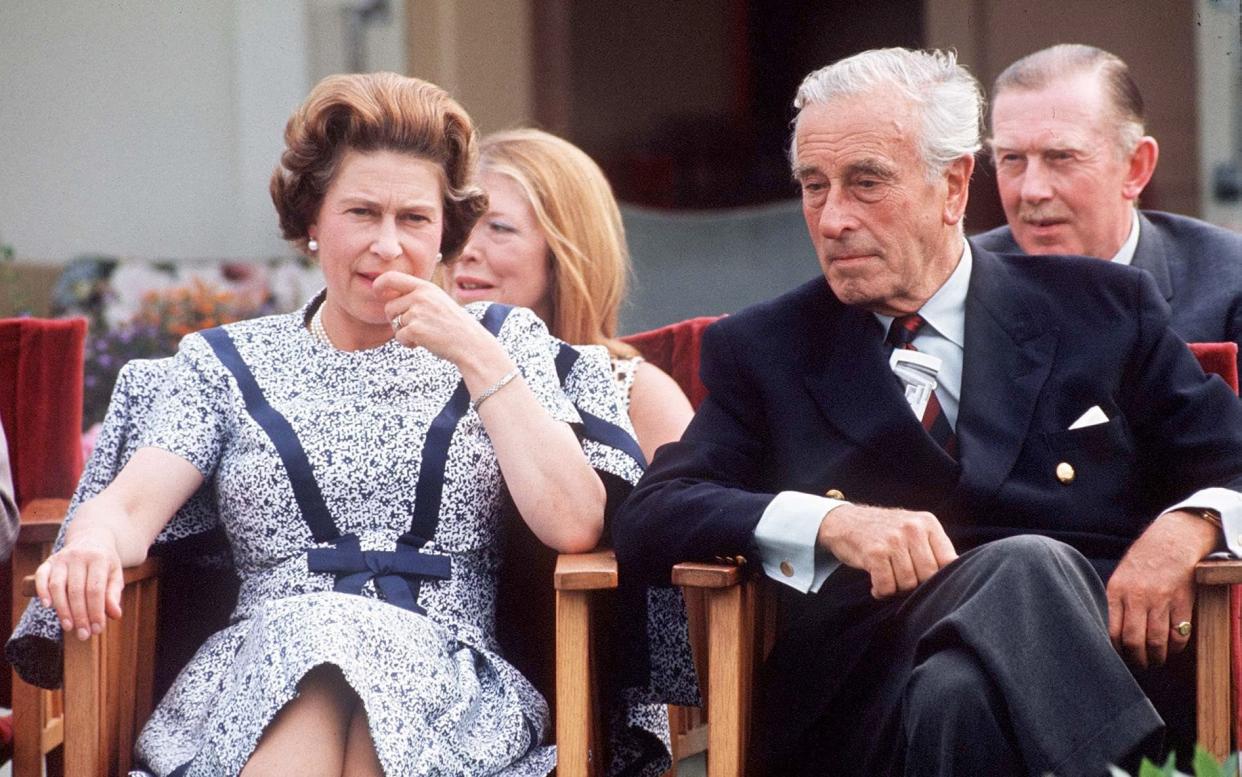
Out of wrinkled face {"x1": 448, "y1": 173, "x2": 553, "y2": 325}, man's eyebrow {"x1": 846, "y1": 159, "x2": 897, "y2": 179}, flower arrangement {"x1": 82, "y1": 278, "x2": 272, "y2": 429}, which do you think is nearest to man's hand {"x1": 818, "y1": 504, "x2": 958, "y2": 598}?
man's eyebrow {"x1": 846, "y1": 159, "x2": 897, "y2": 179}

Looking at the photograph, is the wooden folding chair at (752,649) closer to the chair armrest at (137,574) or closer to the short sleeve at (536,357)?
the short sleeve at (536,357)

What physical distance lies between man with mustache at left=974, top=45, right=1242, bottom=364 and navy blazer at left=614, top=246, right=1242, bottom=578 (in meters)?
0.99

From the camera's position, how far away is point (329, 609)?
114 inches

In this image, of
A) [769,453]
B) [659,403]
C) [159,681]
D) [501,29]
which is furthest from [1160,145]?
[159,681]

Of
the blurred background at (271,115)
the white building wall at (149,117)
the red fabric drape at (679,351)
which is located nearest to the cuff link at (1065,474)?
the red fabric drape at (679,351)

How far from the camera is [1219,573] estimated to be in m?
2.72

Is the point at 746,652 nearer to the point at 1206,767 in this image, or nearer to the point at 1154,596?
the point at 1154,596

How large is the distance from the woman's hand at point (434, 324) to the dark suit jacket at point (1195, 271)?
128 centimetres

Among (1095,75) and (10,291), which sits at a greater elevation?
(1095,75)

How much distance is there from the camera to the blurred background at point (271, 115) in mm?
6730

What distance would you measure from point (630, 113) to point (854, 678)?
237 inches

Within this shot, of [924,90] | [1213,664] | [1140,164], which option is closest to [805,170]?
[924,90]

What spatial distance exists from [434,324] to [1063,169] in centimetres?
174

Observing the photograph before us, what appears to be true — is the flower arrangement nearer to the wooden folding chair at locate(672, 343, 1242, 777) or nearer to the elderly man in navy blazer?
the elderly man in navy blazer
